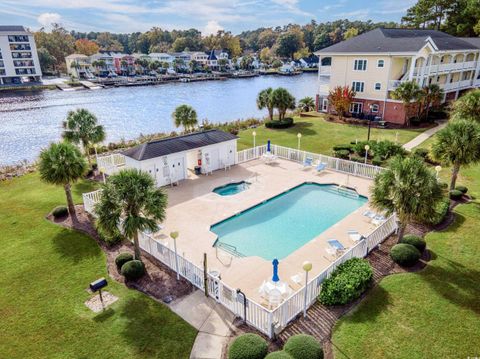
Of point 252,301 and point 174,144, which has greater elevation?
point 174,144

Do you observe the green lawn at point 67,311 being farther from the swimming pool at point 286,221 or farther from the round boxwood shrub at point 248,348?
the swimming pool at point 286,221

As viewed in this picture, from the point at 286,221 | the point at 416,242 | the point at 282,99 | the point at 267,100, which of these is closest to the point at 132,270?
the point at 286,221

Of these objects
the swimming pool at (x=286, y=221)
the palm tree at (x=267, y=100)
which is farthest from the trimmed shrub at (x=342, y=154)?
the palm tree at (x=267, y=100)

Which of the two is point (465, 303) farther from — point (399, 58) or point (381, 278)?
point (399, 58)

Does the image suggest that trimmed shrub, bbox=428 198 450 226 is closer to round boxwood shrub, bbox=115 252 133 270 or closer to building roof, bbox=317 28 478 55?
round boxwood shrub, bbox=115 252 133 270

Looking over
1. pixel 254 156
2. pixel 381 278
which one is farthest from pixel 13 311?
pixel 254 156

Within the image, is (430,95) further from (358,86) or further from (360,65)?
(360,65)

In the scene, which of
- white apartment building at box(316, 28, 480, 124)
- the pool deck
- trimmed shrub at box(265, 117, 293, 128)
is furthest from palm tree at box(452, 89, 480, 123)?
trimmed shrub at box(265, 117, 293, 128)
